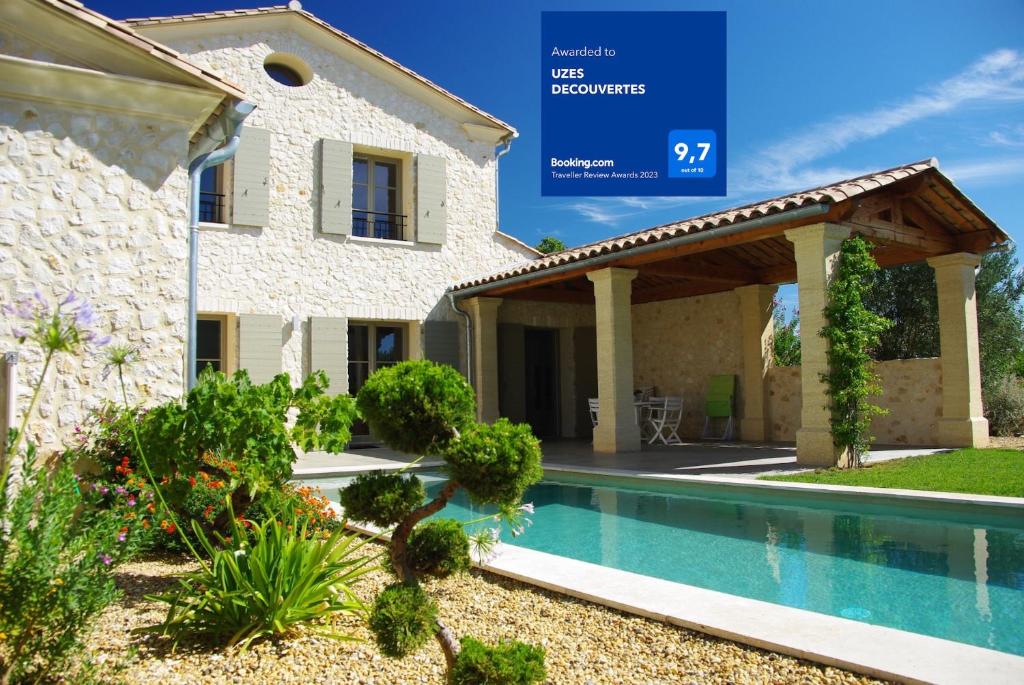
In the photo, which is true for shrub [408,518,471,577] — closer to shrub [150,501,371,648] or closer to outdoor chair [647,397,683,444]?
shrub [150,501,371,648]

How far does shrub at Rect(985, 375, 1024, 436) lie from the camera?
37.5 ft

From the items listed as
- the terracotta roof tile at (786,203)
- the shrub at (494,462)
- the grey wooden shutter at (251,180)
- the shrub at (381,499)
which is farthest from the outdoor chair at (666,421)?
the shrub at (494,462)

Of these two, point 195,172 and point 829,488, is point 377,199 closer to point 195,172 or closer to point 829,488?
point 195,172

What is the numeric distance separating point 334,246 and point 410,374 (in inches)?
339

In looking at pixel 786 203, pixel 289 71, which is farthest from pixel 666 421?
pixel 289 71

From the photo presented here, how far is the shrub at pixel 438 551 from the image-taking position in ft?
10.1

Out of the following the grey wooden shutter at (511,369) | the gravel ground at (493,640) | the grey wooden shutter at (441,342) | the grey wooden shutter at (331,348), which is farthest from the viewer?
the grey wooden shutter at (511,369)

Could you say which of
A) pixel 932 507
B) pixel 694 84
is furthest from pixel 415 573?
pixel 694 84

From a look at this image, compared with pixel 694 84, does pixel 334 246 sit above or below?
below

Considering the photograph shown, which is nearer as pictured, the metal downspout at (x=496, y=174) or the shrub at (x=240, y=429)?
the shrub at (x=240, y=429)

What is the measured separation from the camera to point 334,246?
36.0 ft

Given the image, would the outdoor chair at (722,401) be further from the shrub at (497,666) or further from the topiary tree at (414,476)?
the shrub at (497,666)

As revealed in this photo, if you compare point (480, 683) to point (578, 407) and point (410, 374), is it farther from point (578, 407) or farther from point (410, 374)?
point (578, 407)
